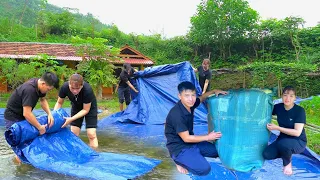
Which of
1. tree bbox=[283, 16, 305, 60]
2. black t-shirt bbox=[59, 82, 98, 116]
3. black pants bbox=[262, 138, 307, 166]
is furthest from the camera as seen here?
tree bbox=[283, 16, 305, 60]

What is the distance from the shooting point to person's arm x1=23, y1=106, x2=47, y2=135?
3.71 m

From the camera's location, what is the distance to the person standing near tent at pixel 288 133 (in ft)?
9.54

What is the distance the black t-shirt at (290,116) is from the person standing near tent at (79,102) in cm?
249

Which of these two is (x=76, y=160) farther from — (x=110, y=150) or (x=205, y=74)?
(x=205, y=74)

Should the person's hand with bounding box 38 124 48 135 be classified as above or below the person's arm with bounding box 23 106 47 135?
below

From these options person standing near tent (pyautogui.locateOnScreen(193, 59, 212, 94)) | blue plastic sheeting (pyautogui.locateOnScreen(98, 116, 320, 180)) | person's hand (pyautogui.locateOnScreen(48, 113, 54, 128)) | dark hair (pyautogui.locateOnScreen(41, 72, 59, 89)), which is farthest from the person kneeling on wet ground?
person standing near tent (pyautogui.locateOnScreen(193, 59, 212, 94))

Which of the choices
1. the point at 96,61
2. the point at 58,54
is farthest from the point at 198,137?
the point at 58,54

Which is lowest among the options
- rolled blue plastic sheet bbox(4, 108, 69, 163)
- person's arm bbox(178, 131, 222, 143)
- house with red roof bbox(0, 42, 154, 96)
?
rolled blue plastic sheet bbox(4, 108, 69, 163)

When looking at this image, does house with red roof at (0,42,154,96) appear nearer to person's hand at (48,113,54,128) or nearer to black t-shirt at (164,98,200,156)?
person's hand at (48,113,54,128)

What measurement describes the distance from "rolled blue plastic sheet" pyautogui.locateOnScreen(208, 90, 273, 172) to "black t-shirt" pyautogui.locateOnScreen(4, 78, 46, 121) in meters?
2.24

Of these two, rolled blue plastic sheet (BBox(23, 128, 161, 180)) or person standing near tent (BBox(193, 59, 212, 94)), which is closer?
rolled blue plastic sheet (BBox(23, 128, 161, 180))

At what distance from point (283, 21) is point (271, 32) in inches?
36.1

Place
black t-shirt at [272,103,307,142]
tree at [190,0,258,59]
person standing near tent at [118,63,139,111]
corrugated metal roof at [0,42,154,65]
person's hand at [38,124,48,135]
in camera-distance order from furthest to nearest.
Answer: tree at [190,0,258,59]
corrugated metal roof at [0,42,154,65]
person standing near tent at [118,63,139,111]
person's hand at [38,124,48,135]
black t-shirt at [272,103,307,142]

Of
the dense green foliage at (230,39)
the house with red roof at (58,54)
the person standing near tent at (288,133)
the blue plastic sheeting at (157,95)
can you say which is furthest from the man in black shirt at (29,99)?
the dense green foliage at (230,39)
